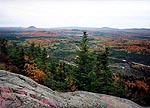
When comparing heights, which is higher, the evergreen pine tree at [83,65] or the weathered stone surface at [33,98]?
the weathered stone surface at [33,98]

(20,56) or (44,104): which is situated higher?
(44,104)

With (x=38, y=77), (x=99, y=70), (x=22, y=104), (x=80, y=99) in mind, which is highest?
(x=22, y=104)

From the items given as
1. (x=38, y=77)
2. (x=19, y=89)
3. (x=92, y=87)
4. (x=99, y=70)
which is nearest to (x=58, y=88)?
(x=92, y=87)

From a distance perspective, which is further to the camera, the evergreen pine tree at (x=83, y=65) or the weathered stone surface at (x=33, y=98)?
the evergreen pine tree at (x=83, y=65)

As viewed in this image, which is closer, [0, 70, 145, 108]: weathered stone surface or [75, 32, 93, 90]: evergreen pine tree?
[0, 70, 145, 108]: weathered stone surface

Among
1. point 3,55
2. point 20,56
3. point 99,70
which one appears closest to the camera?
point 99,70

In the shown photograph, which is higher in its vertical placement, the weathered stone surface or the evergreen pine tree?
the weathered stone surface

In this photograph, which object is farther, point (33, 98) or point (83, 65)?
point (83, 65)

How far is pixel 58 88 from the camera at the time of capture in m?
35.8

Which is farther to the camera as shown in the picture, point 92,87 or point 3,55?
point 3,55

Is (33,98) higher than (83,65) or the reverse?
higher

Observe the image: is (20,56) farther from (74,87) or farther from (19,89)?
(19,89)

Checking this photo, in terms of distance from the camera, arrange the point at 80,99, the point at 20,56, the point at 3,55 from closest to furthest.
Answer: the point at 80,99
the point at 20,56
the point at 3,55

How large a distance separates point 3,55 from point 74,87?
40.5 m
